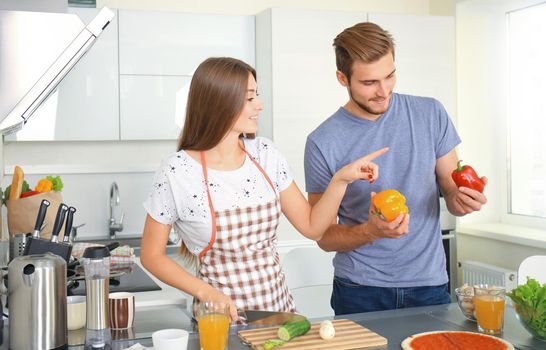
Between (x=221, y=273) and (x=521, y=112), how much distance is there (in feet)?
9.98

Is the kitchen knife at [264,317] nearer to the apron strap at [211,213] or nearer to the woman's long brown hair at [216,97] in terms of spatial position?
the apron strap at [211,213]

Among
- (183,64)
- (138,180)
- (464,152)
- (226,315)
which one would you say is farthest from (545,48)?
(226,315)

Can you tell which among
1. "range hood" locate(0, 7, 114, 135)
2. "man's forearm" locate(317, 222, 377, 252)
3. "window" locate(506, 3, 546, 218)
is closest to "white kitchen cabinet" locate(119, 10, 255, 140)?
"window" locate(506, 3, 546, 218)

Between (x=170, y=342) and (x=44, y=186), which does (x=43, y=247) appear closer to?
(x=170, y=342)

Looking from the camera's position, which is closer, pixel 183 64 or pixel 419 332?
pixel 419 332

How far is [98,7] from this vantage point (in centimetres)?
402

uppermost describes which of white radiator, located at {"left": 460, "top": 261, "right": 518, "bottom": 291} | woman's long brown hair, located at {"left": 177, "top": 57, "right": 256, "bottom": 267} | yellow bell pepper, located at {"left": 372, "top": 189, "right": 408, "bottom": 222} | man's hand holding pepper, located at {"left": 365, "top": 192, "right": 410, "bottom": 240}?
woman's long brown hair, located at {"left": 177, "top": 57, "right": 256, "bottom": 267}

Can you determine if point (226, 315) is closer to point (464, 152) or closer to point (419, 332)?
point (419, 332)

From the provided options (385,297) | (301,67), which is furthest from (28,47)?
(301,67)

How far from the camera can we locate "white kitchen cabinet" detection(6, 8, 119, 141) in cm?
390

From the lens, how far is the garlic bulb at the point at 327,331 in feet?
5.29

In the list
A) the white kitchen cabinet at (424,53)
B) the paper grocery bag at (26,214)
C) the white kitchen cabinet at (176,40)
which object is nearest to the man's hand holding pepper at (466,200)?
the paper grocery bag at (26,214)

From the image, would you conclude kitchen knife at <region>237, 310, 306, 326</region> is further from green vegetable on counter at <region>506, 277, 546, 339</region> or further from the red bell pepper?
the red bell pepper

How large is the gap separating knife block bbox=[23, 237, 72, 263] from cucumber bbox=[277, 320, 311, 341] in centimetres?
73
